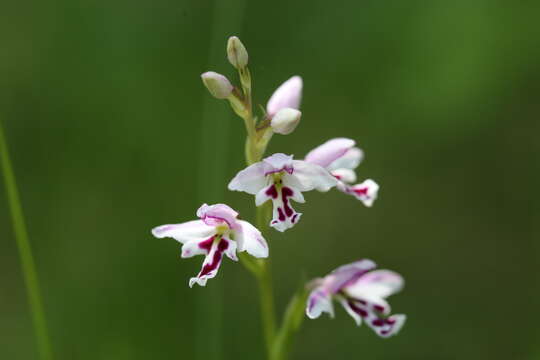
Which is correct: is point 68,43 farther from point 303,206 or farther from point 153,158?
point 303,206

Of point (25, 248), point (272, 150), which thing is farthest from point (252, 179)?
point (272, 150)

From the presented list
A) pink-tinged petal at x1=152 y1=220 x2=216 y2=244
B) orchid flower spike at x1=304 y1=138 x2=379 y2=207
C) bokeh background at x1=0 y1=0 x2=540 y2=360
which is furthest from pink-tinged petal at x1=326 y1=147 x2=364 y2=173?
bokeh background at x1=0 y1=0 x2=540 y2=360

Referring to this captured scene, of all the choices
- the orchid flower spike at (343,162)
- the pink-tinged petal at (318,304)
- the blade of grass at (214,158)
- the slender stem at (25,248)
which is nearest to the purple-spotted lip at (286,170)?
the orchid flower spike at (343,162)

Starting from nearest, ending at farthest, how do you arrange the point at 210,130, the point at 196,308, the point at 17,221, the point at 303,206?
1. the point at 17,221
2. the point at 196,308
3. the point at 210,130
4. the point at 303,206

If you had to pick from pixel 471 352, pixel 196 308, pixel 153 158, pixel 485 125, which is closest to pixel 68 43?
pixel 153 158

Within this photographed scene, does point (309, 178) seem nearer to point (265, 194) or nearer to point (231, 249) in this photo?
point (265, 194)

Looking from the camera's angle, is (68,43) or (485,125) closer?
(68,43)
